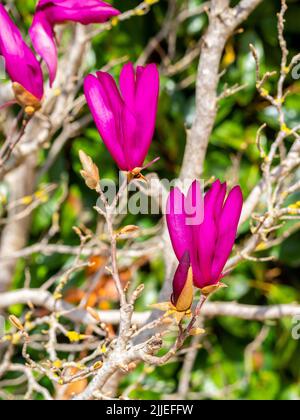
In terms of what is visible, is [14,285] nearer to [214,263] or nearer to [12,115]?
[12,115]

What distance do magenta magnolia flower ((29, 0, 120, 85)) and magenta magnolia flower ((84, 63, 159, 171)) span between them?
12cm

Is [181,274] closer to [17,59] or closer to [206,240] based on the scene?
[206,240]

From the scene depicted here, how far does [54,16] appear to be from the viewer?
27.1 inches

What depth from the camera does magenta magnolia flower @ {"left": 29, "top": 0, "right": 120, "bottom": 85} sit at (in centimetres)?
68

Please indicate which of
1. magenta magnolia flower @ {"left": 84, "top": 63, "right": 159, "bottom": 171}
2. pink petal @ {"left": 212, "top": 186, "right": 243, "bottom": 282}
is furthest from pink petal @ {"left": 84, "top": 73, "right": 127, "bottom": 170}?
pink petal @ {"left": 212, "top": 186, "right": 243, "bottom": 282}

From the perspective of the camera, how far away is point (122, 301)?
57cm

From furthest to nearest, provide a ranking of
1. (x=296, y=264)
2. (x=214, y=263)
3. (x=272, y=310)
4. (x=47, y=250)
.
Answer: (x=296, y=264) → (x=47, y=250) → (x=272, y=310) → (x=214, y=263)

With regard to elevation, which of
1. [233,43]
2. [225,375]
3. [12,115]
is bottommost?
[225,375]

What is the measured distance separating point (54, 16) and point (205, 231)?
12.2 inches

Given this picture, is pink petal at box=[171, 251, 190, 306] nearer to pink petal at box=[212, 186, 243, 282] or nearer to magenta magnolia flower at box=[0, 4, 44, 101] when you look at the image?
pink petal at box=[212, 186, 243, 282]

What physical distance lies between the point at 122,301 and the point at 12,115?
98 cm

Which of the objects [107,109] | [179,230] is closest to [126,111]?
[107,109]
